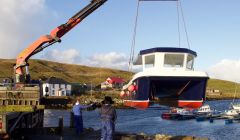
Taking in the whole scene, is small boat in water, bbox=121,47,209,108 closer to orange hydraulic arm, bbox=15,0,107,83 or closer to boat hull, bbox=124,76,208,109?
boat hull, bbox=124,76,208,109

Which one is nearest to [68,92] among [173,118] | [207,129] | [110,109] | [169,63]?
[173,118]

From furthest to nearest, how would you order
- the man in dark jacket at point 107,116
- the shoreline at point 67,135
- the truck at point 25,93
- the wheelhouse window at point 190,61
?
the wheelhouse window at point 190,61 < the shoreline at point 67,135 < the truck at point 25,93 < the man in dark jacket at point 107,116

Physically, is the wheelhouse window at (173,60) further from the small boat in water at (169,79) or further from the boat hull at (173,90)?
the boat hull at (173,90)

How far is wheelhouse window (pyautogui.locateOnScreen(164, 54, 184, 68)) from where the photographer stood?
23.5 meters

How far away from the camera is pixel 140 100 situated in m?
23.0

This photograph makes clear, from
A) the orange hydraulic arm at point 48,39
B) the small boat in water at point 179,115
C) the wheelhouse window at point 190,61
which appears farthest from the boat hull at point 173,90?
the small boat in water at point 179,115

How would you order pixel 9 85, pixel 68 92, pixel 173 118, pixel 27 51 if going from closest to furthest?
pixel 9 85
pixel 27 51
pixel 173 118
pixel 68 92

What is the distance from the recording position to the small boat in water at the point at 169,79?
22312mm

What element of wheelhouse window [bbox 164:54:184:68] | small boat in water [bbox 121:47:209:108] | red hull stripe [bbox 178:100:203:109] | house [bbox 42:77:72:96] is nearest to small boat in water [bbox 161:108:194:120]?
small boat in water [bbox 121:47:209:108]

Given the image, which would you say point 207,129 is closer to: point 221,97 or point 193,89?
point 193,89

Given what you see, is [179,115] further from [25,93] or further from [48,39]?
[25,93]

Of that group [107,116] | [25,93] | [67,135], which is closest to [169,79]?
[67,135]

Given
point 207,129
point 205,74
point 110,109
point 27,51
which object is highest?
point 27,51

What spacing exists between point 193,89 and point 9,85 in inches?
495
